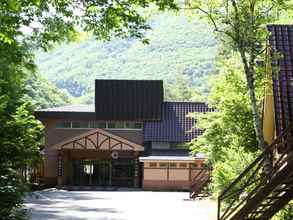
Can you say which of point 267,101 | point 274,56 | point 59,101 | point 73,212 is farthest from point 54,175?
point 59,101

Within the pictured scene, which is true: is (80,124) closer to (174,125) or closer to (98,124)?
(98,124)

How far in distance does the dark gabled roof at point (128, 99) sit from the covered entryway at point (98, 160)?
8.34 feet

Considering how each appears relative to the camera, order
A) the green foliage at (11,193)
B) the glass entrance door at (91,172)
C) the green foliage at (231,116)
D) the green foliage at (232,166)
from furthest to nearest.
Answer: the glass entrance door at (91,172) → the green foliage at (231,116) → the green foliage at (232,166) → the green foliage at (11,193)

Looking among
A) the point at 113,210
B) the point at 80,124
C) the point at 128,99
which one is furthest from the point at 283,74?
the point at 80,124

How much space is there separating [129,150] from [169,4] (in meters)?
35.5

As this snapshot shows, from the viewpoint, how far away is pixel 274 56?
16.6m

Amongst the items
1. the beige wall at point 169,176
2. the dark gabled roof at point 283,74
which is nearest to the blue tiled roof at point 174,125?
the beige wall at point 169,176

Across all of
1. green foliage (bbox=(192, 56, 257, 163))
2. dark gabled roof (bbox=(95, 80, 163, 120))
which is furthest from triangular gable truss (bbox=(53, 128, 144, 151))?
green foliage (bbox=(192, 56, 257, 163))

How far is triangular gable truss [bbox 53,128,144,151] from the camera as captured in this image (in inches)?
1839

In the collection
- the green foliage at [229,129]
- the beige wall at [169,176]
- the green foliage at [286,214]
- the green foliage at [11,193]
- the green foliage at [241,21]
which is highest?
the green foliage at [241,21]

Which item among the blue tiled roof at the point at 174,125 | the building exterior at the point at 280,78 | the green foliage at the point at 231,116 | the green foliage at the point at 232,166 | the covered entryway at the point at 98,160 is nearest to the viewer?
the building exterior at the point at 280,78

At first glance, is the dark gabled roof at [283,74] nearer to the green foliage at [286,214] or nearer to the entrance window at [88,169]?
the green foliage at [286,214]

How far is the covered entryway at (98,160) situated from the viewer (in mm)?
46844

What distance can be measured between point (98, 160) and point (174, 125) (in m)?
6.71
